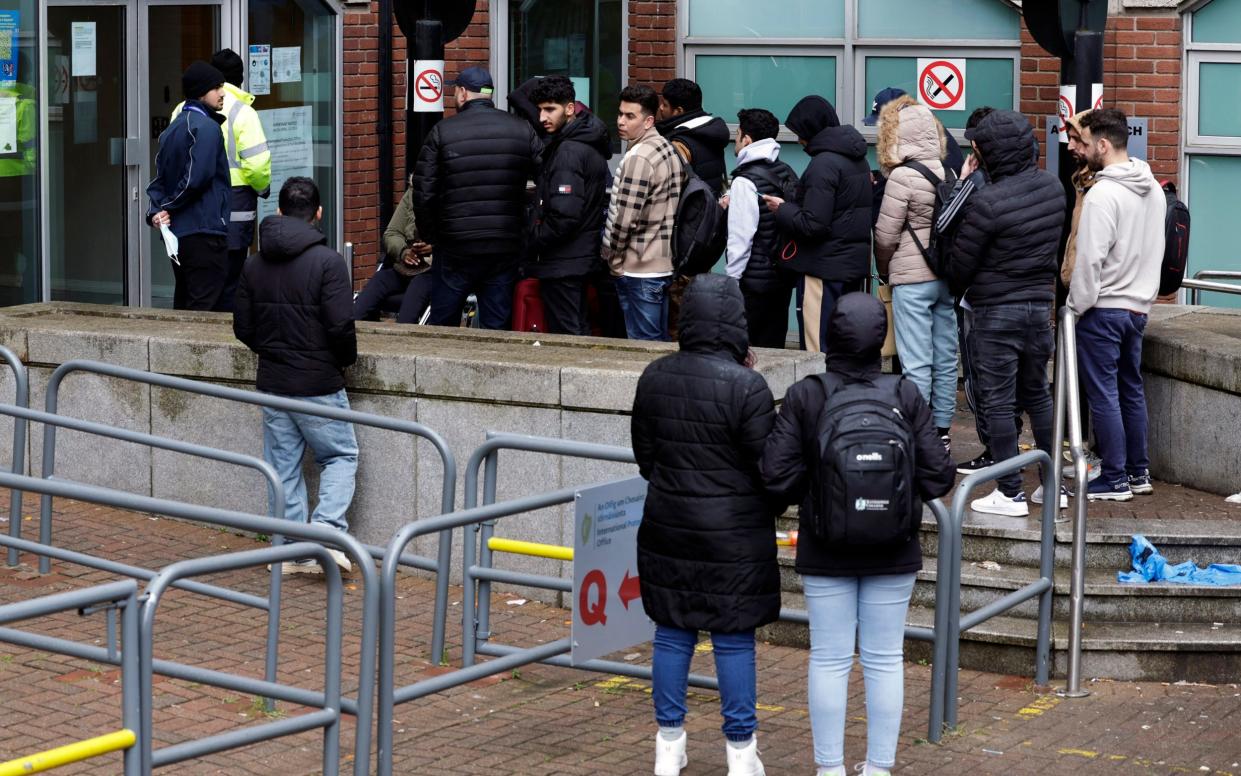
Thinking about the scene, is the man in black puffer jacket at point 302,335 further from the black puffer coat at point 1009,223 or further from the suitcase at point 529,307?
the black puffer coat at point 1009,223

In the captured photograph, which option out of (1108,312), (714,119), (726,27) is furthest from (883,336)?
(726,27)

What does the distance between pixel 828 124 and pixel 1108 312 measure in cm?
224

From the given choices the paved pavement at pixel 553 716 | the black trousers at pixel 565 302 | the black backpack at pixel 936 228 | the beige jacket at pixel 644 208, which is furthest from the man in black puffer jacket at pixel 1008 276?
the black trousers at pixel 565 302

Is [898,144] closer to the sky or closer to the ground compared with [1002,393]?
closer to the sky

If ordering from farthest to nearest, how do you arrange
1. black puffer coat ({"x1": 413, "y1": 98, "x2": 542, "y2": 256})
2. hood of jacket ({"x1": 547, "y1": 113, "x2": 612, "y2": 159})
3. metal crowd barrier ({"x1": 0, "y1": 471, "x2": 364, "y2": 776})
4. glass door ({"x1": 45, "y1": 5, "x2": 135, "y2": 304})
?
glass door ({"x1": 45, "y1": 5, "x2": 135, "y2": 304}) < hood of jacket ({"x1": 547, "y1": 113, "x2": 612, "y2": 159}) < black puffer coat ({"x1": 413, "y1": 98, "x2": 542, "y2": 256}) < metal crowd barrier ({"x1": 0, "y1": 471, "x2": 364, "y2": 776})

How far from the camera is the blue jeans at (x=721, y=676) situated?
6.26 m

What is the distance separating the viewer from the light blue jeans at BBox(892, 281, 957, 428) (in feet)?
31.1

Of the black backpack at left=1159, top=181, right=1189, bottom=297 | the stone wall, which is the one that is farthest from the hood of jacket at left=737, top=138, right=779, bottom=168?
the black backpack at left=1159, top=181, right=1189, bottom=297

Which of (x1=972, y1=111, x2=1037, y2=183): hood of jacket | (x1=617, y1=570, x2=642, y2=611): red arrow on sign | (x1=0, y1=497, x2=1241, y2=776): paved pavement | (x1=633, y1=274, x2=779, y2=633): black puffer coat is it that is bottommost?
(x1=0, y1=497, x2=1241, y2=776): paved pavement

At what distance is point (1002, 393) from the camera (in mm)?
8805

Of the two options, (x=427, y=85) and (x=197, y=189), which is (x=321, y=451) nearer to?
(x=427, y=85)

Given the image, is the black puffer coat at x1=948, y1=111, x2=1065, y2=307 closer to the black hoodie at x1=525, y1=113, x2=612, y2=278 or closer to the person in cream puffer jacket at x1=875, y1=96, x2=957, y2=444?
the person in cream puffer jacket at x1=875, y1=96, x2=957, y2=444

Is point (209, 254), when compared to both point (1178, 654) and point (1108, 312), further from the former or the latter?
point (1178, 654)

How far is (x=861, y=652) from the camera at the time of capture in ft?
20.5
